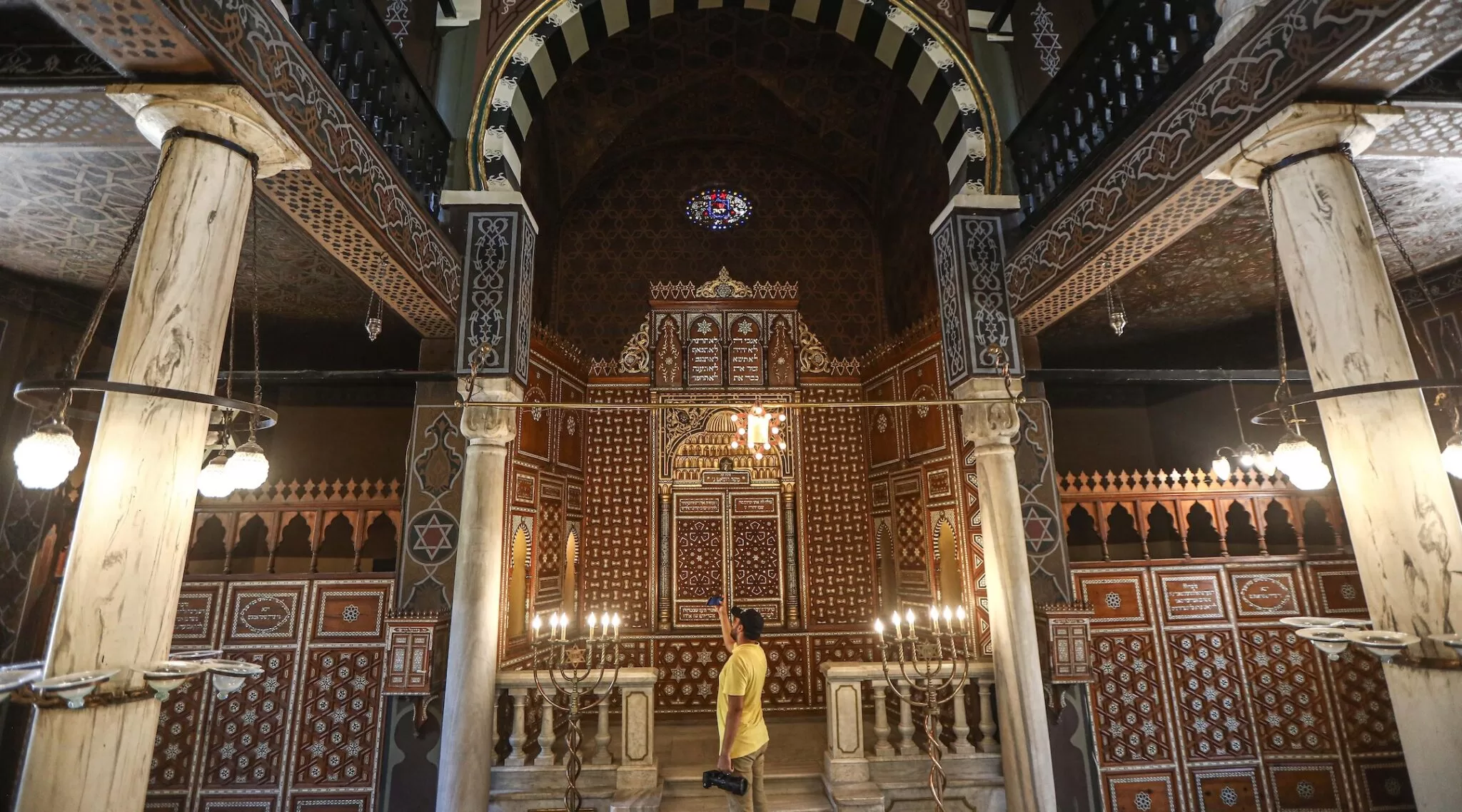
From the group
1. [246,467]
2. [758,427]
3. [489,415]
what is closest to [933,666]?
[758,427]

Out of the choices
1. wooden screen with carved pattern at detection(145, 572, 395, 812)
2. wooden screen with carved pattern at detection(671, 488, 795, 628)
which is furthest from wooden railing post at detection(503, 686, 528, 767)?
wooden screen with carved pattern at detection(671, 488, 795, 628)

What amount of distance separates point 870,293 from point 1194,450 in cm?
486

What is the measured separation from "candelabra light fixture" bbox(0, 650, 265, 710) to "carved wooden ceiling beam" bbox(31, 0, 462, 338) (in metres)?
2.46

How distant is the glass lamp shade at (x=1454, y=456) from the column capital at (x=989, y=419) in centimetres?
280

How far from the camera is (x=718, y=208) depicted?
1016cm

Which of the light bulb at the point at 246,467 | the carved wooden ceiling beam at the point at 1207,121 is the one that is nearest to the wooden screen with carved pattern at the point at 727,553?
the carved wooden ceiling beam at the point at 1207,121

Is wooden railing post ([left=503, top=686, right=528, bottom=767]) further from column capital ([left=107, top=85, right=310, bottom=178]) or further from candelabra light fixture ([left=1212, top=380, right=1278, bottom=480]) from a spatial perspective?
candelabra light fixture ([left=1212, top=380, right=1278, bottom=480])

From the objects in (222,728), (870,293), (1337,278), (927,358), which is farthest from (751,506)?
(1337,278)

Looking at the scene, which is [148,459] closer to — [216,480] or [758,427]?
[216,480]

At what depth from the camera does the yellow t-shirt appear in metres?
4.33

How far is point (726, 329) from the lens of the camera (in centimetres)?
881

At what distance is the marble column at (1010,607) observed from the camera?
16.5 feet

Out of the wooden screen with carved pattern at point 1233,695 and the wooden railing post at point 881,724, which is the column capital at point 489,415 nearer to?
the wooden railing post at point 881,724

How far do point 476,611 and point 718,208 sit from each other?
282 inches
